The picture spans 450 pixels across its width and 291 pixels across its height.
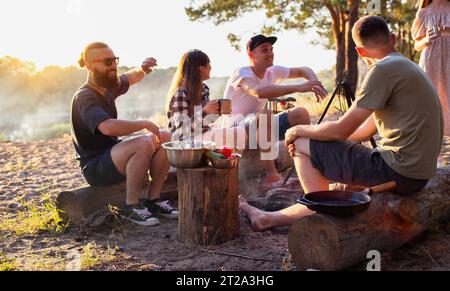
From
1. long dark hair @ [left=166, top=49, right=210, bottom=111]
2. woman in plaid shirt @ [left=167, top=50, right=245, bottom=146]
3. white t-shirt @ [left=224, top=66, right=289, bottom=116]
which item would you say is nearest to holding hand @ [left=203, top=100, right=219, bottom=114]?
woman in plaid shirt @ [left=167, top=50, right=245, bottom=146]

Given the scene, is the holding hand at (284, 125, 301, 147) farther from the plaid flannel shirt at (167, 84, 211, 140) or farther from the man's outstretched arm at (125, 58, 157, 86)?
the man's outstretched arm at (125, 58, 157, 86)

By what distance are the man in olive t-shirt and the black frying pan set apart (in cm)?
10

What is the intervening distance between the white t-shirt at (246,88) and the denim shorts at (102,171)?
1896mm

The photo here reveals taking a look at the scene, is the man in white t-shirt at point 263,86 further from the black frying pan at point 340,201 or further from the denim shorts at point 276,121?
the black frying pan at point 340,201

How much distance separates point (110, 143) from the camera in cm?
484

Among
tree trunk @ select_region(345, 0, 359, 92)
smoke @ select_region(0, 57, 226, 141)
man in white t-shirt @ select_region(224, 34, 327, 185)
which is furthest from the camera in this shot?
smoke @ select_region(0, 57, 226, 141)

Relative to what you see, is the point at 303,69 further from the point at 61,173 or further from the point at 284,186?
the point at 61,173

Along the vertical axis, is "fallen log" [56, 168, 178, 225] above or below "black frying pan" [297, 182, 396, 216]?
below

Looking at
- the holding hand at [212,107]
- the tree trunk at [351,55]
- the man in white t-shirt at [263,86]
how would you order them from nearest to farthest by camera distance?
the holding hand at [212,107] → the man in white t-shirt at [263,86] → the tree trunk at [351,55]

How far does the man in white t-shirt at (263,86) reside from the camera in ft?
18.8

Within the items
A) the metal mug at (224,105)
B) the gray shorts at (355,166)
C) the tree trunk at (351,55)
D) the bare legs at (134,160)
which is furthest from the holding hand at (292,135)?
the tree trunk at (351,55)

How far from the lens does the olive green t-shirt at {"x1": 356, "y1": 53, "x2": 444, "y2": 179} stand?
3.29 metres

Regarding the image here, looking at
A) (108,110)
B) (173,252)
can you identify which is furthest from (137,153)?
(173,252)

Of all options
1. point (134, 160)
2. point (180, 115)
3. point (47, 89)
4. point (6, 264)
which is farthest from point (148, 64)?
point (47, 89)
